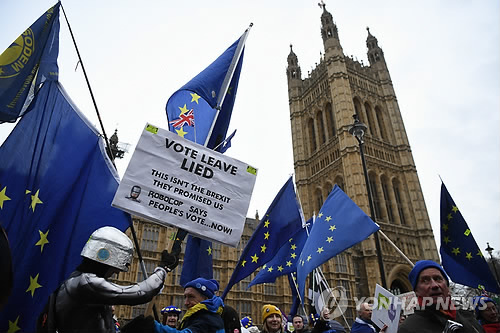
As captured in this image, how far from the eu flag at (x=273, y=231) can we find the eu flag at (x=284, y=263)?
3.57 ft

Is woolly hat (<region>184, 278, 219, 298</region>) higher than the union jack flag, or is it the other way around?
the union jack flag

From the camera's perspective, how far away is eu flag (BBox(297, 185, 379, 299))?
5738 millimetres

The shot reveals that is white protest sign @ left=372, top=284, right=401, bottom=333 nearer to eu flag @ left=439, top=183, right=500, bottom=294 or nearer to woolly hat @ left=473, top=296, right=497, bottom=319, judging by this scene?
woolly hat @ left=473, top=296, right=497, bottom=319

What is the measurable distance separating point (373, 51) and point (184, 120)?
48.5 metres

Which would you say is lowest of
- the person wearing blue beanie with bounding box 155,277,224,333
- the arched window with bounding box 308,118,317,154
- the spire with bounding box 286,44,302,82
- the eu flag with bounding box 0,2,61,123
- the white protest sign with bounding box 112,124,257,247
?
the person wearing blue beanie with bounding box 155,277,224,333

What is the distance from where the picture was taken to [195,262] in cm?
444

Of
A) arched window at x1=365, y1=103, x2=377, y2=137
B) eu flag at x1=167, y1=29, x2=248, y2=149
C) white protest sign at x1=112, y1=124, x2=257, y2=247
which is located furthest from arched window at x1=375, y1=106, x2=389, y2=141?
white protest sign at x1=112, y1=124, x2=257, y2=247

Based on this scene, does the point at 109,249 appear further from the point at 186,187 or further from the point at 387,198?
the point at 387,198

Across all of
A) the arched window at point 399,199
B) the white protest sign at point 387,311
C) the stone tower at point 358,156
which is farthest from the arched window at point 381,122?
the white protest sign at point 387,311

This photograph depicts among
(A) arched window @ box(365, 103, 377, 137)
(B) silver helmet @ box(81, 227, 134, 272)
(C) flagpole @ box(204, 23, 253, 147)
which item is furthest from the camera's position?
(A) arched window @ box(365, 103, 377, 137)

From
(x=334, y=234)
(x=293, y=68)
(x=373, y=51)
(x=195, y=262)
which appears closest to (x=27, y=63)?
(x=195, y=262)

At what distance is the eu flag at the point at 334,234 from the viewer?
5.74m

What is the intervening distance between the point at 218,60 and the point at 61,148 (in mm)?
2831

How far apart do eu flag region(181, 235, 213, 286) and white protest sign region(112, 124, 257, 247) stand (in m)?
1.43
